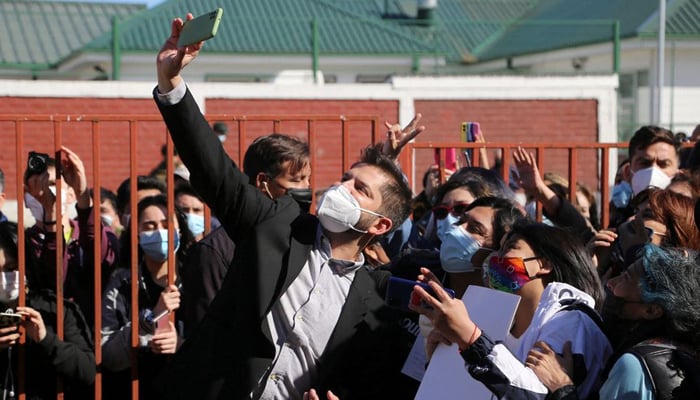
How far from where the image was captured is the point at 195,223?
6.02 m

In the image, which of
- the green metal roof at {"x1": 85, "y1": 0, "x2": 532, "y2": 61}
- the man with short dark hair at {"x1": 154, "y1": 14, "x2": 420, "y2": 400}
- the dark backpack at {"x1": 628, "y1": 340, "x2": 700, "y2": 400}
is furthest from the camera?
the green metal roof at {"x1": 85, "y1": 0, "x2": 532, "y2": 61}

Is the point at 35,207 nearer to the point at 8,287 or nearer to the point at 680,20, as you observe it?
the point at 8,287

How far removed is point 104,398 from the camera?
17.6ft

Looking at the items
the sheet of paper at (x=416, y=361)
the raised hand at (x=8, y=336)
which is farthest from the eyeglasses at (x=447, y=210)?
the raised hand at (x=8, y=336)

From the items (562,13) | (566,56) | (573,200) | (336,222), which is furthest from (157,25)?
(336,222)

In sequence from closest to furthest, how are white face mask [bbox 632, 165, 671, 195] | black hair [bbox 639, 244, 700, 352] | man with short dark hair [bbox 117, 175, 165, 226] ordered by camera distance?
black hair [bbox 639, 244, 700, 352], white face mask [bbox 632, 165, 671, 195], man with short dark hair [bbox 117, 175, 165, 226]

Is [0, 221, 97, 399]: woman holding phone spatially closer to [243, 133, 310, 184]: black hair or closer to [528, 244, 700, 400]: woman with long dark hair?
[243, 133, 310, 184]: black hair

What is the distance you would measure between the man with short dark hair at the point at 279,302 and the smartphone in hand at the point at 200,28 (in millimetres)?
71

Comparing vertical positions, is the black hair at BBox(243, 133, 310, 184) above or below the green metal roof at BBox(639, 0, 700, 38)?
below

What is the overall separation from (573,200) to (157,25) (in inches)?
813

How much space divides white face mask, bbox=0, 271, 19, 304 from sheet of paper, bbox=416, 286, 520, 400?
234cm

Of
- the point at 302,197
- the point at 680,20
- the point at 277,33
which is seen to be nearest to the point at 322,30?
the point at 277,33

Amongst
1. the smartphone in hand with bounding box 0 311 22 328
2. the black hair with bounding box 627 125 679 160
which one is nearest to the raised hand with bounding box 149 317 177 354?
the smartphone in hand with bounding box 0 311 22 328

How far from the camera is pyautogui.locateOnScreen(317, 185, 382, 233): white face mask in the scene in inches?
157
